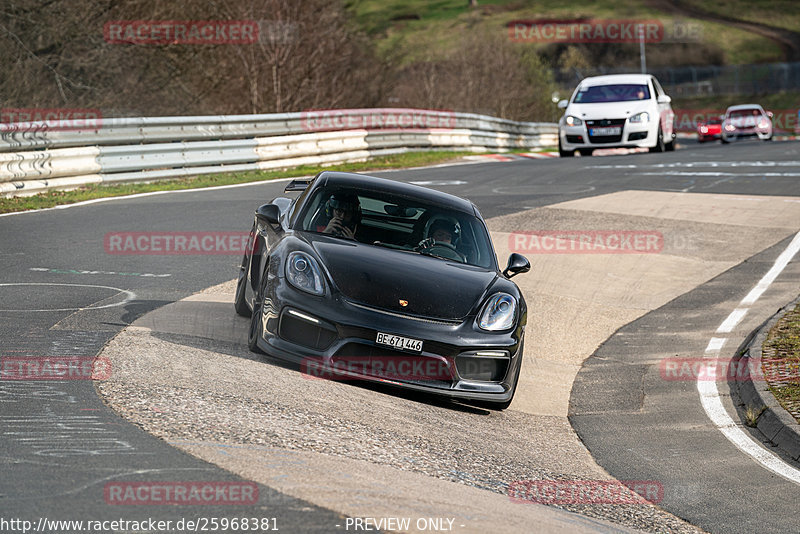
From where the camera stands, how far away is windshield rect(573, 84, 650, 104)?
26.1 metres

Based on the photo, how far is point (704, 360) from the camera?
31.9 ft

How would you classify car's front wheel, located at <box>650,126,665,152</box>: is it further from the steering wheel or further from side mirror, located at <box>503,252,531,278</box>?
the steering wheel

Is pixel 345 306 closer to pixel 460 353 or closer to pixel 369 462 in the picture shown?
pixel 460 353

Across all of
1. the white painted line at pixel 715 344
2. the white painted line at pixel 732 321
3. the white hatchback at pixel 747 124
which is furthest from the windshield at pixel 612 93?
the white hatchback at pixel 747 124

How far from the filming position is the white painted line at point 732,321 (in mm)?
10773

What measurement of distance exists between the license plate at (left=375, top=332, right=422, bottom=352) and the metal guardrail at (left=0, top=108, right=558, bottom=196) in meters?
10.8

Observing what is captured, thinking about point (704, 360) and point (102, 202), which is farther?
point (102, 202)

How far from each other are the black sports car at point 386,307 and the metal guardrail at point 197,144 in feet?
30.3

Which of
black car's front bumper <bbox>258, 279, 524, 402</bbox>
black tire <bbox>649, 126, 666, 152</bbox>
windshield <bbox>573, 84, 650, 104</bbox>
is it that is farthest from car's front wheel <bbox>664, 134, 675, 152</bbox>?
black car's front bumper <bbox>258, 279, 524, 402</bbox>

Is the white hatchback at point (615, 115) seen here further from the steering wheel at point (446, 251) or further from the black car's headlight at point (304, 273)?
the black car's headlight at point (304, 273)

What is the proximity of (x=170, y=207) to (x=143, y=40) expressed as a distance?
568 inches

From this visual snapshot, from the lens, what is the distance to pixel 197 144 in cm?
1969

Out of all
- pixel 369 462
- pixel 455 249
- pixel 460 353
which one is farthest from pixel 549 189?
pixel 369 462

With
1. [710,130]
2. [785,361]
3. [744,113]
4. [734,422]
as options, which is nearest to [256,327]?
[734,422]
